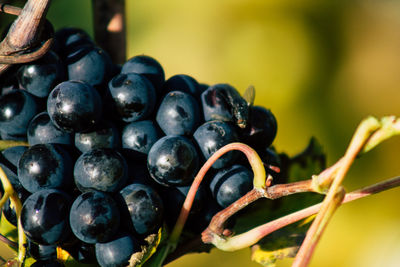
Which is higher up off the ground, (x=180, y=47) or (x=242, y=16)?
(x=242, y=16)

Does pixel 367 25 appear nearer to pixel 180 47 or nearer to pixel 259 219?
pixel 180 47

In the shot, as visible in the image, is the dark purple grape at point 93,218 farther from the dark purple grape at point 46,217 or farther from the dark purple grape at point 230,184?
the dark purple grape at point 230,184

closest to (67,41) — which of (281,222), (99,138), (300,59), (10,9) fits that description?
(10,9)

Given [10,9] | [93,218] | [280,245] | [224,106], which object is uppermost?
[10,9]

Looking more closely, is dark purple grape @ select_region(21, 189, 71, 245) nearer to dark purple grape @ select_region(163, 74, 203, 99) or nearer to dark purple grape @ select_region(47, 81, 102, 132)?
dark purple grape @ select_region(47, 81, 102, 132)

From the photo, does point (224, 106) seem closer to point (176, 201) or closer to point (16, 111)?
point (176, 201)

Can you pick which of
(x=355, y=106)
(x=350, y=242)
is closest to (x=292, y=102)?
(x=355, y=106)

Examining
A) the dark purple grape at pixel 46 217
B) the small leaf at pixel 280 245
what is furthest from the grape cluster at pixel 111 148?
the small leaf at pixel 280 245
